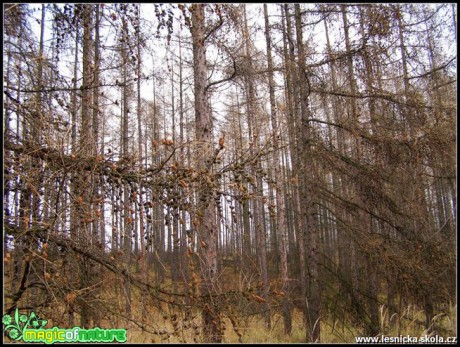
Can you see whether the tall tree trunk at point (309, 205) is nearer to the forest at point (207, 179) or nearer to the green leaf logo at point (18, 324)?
the forest at point (207, 179)

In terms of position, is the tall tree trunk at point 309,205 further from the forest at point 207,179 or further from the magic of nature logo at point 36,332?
the magic of nature logo at point 36,332

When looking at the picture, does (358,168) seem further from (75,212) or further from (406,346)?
(75,212)

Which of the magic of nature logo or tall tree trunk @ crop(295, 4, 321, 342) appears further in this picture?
tall tree trunk @ crop(295, 4, 321, 342)

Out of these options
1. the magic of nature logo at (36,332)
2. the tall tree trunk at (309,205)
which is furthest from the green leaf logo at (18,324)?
the tall tree trunk at (309,205)

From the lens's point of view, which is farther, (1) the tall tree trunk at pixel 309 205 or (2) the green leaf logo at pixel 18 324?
(1) the tall tree trunk at pixel 309 205

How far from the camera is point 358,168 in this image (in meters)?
6.20

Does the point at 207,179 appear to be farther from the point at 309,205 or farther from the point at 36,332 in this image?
the point at 309,205

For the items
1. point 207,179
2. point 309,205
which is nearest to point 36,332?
point 207,179

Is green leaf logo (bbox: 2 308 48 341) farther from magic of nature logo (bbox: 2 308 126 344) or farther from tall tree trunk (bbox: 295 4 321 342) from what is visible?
tall tree trunk (bbox: 295 4 321 342)

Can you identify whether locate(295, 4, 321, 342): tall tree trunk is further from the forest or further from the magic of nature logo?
the magic of nature logo

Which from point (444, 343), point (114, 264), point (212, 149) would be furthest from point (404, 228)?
point (114, 264)

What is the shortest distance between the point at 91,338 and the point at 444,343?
3.46 m

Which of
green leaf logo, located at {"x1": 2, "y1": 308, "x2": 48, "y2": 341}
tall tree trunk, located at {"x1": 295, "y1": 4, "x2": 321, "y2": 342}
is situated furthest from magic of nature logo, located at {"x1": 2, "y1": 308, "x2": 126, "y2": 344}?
tall tree trunk, located at {"x1": 295, "y1": 4, "x2": 321, "y2": 342}

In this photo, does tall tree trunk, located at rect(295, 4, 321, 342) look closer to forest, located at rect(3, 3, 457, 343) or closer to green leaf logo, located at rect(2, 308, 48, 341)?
forest, located at rect(3, 3, 457, 343)
